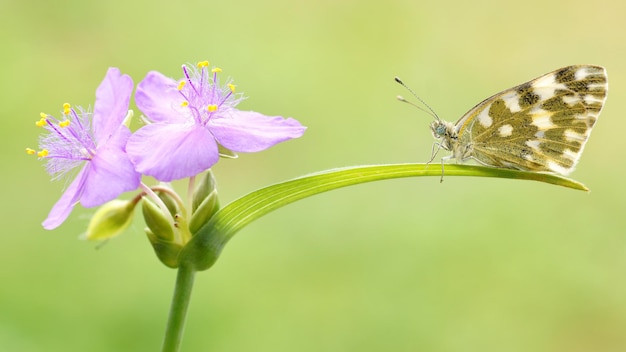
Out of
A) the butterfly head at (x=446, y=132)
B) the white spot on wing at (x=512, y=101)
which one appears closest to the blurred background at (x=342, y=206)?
the butterfly head at (x=446, y=132)

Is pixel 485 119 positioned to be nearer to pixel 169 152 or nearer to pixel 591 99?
pixel 591 99

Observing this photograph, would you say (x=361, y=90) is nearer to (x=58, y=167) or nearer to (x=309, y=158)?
(x=309, y=158)

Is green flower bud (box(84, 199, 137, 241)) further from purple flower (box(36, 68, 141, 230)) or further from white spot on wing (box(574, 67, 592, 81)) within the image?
white spot on wing (box(574, 67, 592, 81))

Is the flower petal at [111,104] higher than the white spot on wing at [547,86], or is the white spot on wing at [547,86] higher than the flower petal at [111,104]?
the white spot on wing at [547,86]

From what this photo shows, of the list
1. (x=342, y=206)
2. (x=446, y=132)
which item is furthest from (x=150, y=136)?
(x=342, y=206)

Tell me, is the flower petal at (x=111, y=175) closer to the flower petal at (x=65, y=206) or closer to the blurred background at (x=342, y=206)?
the flower petal at (x=65, y=206)

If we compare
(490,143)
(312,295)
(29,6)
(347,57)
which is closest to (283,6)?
(347,57)

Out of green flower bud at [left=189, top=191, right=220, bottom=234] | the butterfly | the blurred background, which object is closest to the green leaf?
green flower bud at [left=189, top=191, right=220, bottom=234]
